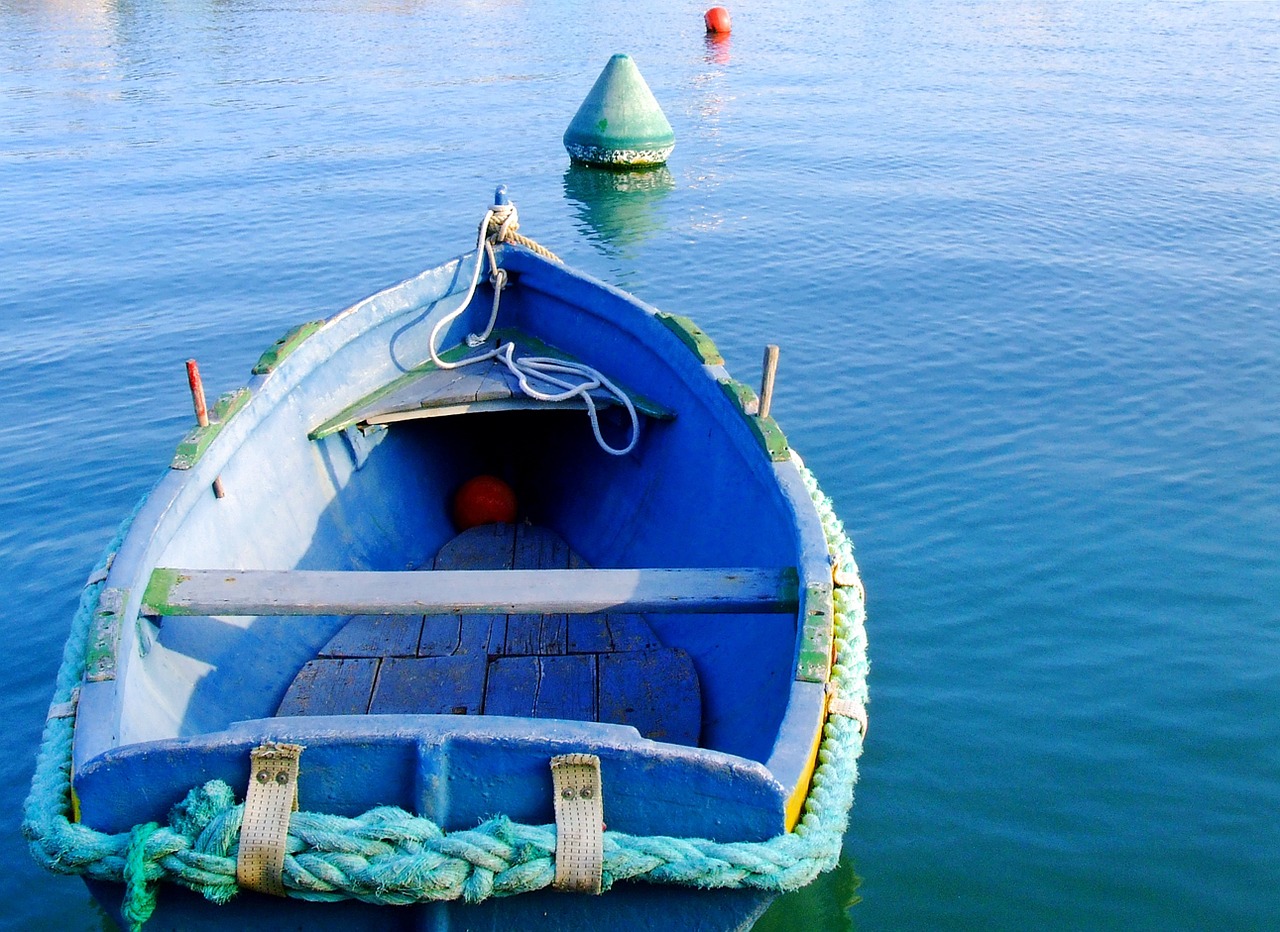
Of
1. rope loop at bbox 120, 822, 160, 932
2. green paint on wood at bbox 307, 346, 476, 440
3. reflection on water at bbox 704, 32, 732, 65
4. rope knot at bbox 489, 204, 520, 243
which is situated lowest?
rope loop at bbox 120, 822, 160, 932

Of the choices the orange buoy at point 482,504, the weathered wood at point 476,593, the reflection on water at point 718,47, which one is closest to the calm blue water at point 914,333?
the reflection on water at point 718,47

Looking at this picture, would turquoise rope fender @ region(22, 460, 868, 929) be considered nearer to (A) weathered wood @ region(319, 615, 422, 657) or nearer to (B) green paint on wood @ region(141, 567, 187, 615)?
(B) green paint on wood @ region(141, 567, 187, 615)

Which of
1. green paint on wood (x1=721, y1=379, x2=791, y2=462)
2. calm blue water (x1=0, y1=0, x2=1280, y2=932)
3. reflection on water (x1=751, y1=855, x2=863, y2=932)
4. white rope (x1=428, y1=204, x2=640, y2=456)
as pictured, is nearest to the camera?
reflection on water (x1=751, y1=855, x2=863, y2=932)

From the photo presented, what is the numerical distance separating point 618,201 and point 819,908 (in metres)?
13.1

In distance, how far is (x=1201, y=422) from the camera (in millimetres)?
8641

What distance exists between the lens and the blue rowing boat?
2719 mm

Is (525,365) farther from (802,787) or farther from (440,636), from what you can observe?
(802,787)

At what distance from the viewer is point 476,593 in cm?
405

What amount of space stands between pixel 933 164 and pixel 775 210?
3592 mm

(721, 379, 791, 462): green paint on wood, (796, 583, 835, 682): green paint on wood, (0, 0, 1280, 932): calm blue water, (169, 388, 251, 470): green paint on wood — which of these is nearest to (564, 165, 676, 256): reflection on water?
(0, 0, 1280, 932): calm blue water

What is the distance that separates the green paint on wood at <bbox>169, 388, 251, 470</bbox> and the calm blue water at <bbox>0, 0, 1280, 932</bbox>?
1955mm

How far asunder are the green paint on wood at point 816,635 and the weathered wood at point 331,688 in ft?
7.53

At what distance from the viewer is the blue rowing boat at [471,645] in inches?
107

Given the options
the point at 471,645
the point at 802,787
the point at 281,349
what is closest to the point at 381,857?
the point at 802,787
